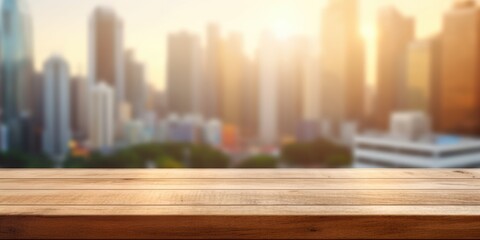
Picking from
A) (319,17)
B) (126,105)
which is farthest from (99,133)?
(319,17)

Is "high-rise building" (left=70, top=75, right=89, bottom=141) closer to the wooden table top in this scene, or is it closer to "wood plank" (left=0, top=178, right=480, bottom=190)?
"wood plank" (left=0, top=178, right=480, bottom=190)

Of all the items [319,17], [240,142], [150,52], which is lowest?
[240,142]

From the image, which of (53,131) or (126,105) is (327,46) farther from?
(53,131)

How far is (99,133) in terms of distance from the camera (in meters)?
30.1

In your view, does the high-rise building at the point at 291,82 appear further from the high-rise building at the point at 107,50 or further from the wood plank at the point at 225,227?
the wood plank at the point at 225,227

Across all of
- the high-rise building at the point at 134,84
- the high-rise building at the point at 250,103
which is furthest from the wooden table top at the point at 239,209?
the high-rise building at the point at 134,84

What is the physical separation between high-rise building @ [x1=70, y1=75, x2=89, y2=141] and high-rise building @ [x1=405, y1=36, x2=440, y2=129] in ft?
79.1

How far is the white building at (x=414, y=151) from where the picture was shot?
18.3 m

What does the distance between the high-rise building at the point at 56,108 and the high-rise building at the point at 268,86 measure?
1349cm

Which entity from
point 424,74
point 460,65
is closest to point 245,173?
point 460,65

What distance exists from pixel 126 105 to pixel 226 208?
36711 millimetres

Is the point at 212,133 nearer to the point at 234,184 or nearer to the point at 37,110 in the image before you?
the point at 37,110

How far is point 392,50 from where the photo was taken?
133 feet

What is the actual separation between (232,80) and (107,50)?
1082 centimetres
